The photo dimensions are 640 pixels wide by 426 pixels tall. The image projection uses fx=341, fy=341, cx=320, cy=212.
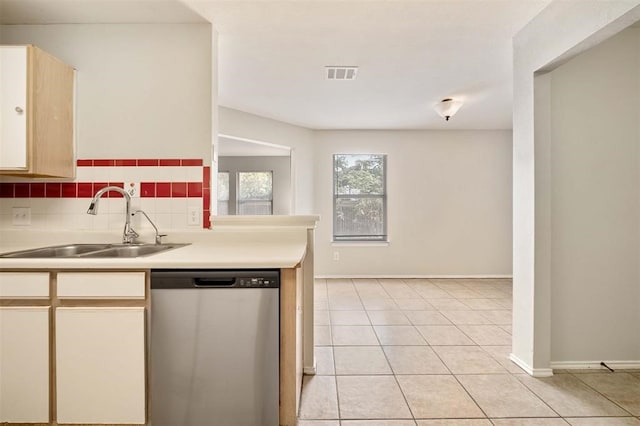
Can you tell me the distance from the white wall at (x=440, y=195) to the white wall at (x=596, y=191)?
3.17m

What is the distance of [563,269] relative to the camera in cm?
235

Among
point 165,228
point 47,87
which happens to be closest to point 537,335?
point 165,228

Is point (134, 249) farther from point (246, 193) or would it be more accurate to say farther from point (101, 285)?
point (246, 193)

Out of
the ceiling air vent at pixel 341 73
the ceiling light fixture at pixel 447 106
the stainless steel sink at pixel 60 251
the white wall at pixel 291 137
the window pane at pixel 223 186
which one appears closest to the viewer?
the stainless steel sink at pixel 60 251

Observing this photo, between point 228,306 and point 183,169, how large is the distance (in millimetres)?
1197

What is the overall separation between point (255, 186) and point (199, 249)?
625cm

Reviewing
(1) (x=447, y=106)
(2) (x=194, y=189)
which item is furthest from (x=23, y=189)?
(1) (x=447, y=106)

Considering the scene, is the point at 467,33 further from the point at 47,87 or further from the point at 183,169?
the point at 47,87

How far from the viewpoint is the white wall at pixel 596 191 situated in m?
2.35

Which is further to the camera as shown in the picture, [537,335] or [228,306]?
[537,335]

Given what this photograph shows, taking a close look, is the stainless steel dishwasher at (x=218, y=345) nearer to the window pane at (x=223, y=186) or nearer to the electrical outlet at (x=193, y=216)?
the electrical outlet at (x=193, y=216)

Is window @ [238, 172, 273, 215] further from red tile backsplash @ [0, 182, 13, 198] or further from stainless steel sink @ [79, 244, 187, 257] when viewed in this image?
stainless steel sink @ [79, 244, 187, 257]

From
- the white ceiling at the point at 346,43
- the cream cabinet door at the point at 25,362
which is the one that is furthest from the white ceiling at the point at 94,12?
the cream cabinet door at the point at 25,362

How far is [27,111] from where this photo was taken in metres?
1.95
